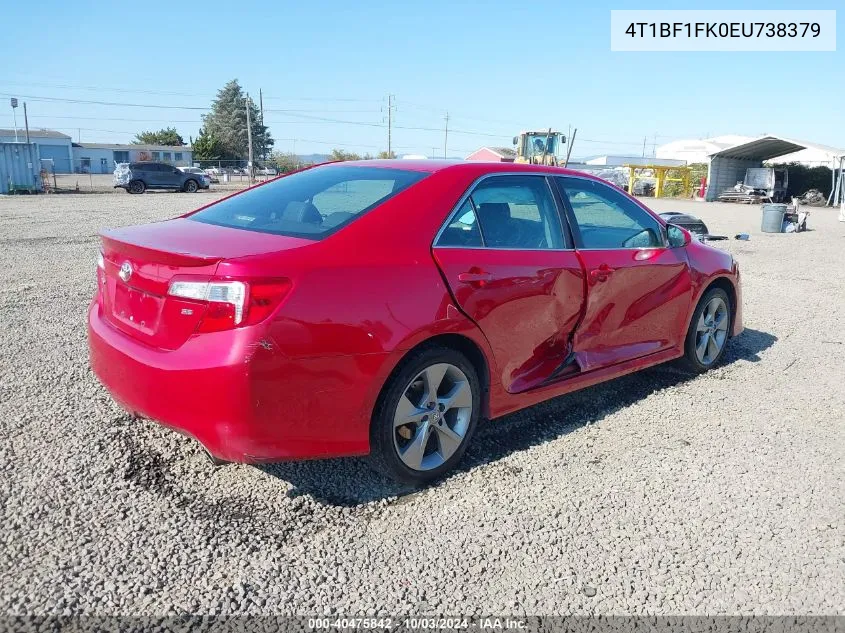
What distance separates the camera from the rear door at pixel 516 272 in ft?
11.1

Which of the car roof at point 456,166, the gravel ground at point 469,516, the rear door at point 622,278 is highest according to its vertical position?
the car roof at point 456,166

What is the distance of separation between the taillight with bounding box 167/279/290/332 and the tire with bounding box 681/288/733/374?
3512 millimetres

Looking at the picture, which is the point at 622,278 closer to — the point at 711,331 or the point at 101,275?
the point at 711,331

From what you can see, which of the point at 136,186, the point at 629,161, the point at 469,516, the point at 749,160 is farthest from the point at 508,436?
the point at 629,161

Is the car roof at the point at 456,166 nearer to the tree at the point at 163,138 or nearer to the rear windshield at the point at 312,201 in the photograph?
the rear windshield at the point at 312,201

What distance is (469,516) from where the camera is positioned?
3.11m

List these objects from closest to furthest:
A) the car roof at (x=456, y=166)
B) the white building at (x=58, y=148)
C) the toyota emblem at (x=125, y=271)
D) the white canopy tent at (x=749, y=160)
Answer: the toyota emblem at (x=125, y=271) < the car roof at (x=456, y=166) < the white canopy tent at (x=749, y=160) < the white building at (x=58, y=148)

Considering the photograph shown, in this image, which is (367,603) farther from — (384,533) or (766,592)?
(766,592)

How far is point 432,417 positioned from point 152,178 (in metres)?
34.9

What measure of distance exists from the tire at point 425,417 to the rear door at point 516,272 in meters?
0.26

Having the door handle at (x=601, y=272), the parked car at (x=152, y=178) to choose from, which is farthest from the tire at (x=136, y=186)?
the door handle at (x=601, y=272)

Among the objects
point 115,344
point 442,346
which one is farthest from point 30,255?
point 442,346

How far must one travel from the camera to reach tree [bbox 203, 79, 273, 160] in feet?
301

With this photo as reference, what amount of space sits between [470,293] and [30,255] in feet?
31.3
